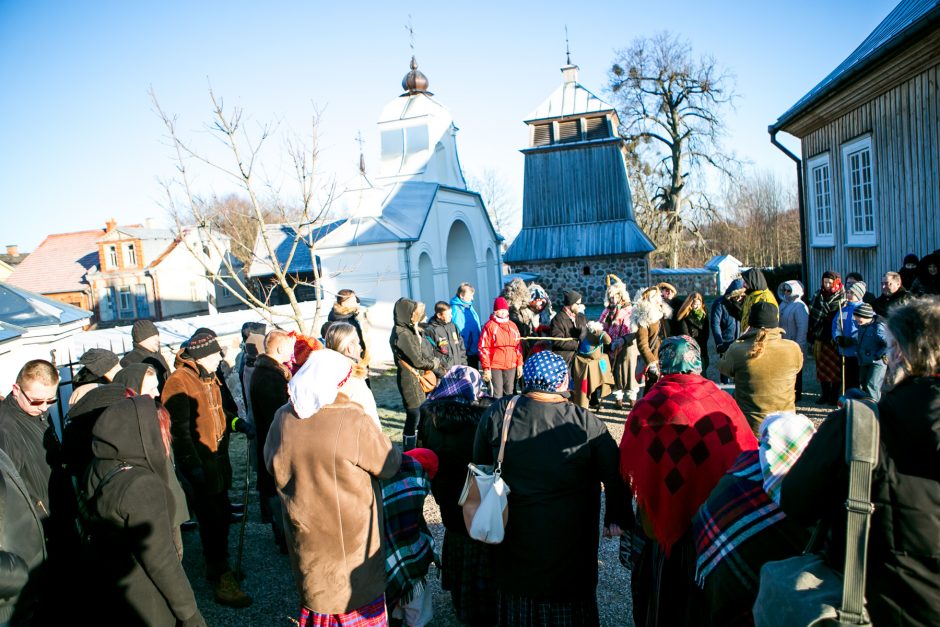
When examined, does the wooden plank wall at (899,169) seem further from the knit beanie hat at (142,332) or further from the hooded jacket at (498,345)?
the knit beanie hat at (142,332)

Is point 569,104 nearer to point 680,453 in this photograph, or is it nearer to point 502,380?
point 502,380

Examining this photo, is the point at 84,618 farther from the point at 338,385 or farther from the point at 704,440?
the point at 704,440

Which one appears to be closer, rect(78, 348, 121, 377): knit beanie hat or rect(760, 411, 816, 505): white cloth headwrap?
rect(760, 411, 816, 505): white cloth headwrap

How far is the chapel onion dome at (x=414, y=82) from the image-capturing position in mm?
19609

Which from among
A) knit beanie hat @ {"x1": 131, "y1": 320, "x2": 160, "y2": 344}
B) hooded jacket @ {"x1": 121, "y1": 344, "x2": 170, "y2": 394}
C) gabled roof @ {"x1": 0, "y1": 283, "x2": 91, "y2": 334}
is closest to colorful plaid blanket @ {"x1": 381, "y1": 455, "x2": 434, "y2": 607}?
hooded jacket @ {"x1": 121, "y1": 344, "x2": 170, "y2": 394}

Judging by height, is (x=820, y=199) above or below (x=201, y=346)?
above

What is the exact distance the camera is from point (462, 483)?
3955mm

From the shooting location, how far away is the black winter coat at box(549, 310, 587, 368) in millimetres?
8469

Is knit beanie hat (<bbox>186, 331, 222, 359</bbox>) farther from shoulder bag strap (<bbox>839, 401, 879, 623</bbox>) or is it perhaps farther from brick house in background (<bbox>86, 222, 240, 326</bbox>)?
brick house in background (<bbox>86, 222, 240, 326</bbox>)

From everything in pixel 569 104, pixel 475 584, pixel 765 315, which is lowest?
pixel 475 584

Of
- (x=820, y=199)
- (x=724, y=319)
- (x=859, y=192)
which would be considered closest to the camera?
(x=724, y=319)

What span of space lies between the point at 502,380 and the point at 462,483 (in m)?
4.34

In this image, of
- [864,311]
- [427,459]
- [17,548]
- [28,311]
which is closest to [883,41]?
[864,311]

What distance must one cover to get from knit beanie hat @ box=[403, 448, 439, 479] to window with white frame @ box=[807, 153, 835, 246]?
11.1 meters
